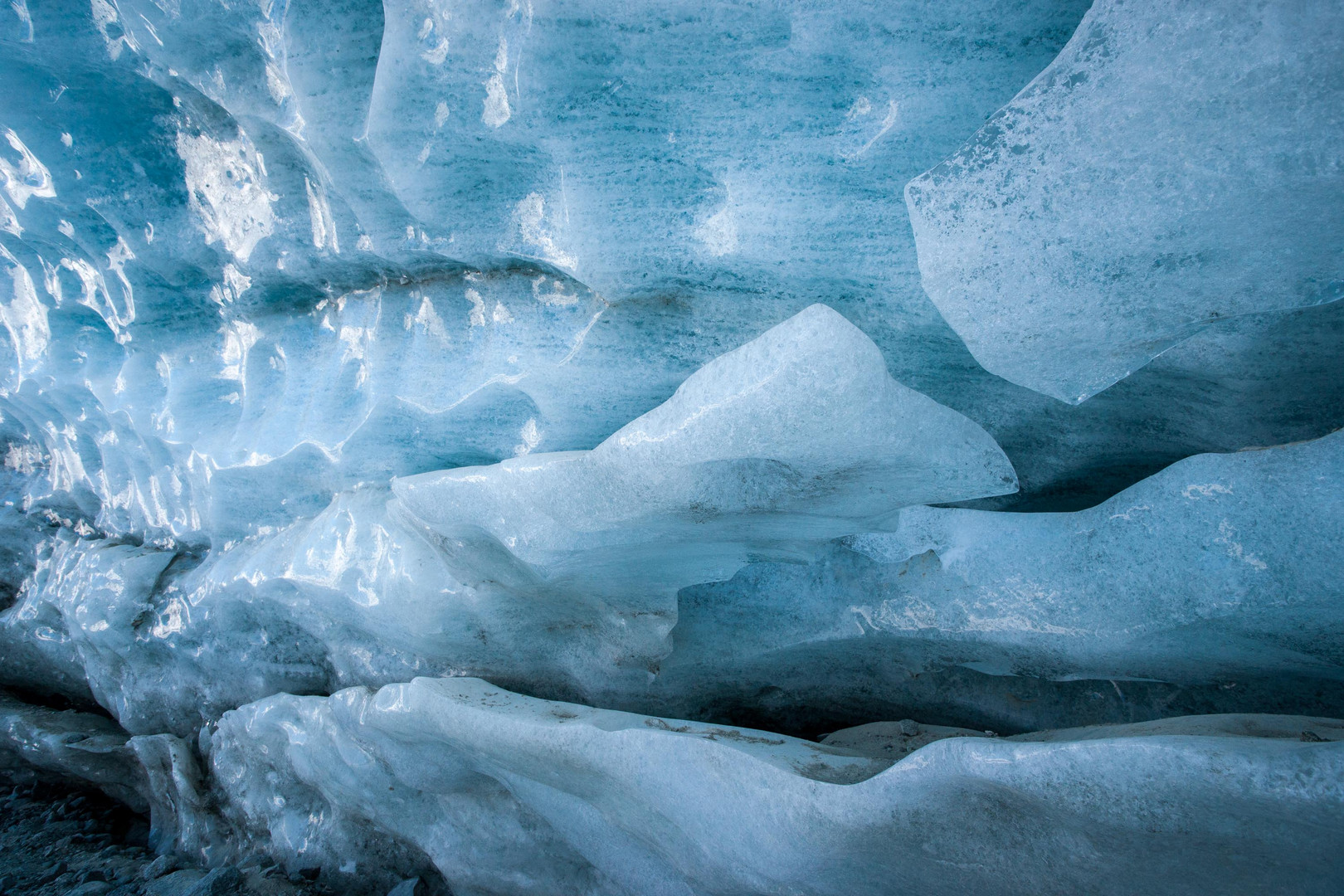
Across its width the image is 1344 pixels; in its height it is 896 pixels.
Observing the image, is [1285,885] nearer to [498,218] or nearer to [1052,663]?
[1052,663]

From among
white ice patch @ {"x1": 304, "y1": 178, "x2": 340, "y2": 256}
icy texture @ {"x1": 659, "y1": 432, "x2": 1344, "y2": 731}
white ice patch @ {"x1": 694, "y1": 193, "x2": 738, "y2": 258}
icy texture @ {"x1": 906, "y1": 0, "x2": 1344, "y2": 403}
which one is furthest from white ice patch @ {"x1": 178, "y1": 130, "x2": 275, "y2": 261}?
icy texture @ {"x1": 906, "y1": 0, "x2": 1344, "y2": 403}

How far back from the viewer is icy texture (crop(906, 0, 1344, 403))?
0.91 metres

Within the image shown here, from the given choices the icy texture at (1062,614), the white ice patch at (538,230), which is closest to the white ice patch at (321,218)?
the white ice patch at (538,230)

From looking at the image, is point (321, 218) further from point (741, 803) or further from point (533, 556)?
point (741, 803)

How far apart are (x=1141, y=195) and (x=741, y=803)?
112 cm

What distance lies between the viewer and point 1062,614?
4.26 ft

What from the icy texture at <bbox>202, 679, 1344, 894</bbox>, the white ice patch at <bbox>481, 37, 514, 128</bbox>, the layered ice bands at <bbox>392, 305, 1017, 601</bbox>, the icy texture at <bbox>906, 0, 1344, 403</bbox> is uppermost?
the white ice patch at <bbox>481, 37, 514, 128</bbox>

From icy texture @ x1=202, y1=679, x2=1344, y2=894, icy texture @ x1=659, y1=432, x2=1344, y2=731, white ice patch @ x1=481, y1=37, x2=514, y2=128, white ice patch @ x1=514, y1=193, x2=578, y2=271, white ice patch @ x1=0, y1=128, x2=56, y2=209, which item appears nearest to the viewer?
icy texture @ x1=202, y1=679, x2=1344, y2=894

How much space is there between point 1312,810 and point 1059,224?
82 centimetres

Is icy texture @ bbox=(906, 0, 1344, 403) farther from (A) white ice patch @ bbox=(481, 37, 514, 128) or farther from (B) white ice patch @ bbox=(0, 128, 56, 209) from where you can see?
(B) white ice patch @ bbox=(0, 128, 56, 209)

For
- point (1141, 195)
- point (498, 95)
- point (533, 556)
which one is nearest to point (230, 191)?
point (498, 95)

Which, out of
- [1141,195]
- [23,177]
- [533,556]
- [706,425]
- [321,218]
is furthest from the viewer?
[23,177]

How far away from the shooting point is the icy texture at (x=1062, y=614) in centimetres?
111

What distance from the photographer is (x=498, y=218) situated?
148 cm
